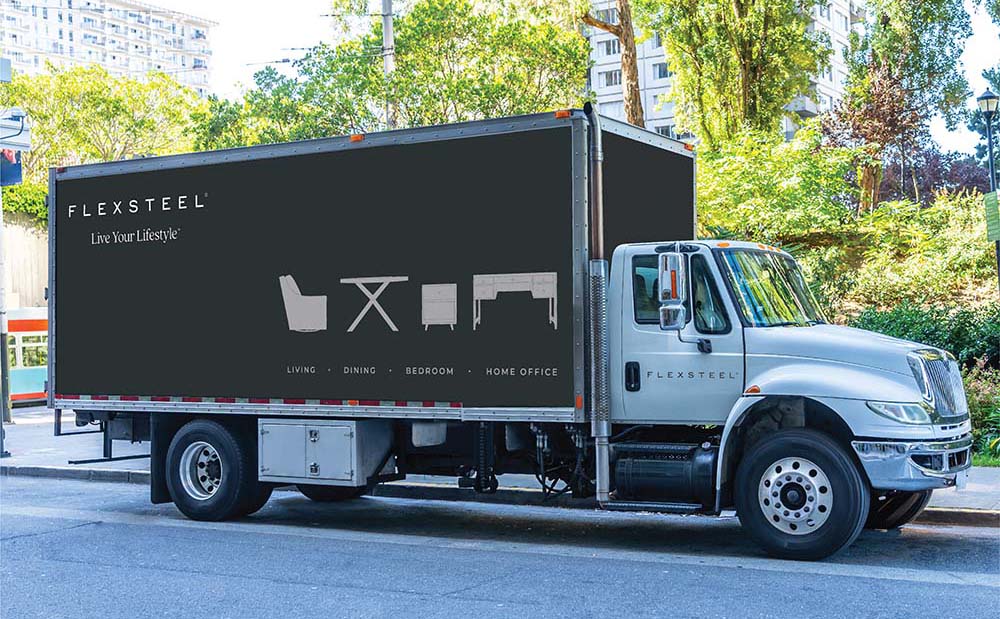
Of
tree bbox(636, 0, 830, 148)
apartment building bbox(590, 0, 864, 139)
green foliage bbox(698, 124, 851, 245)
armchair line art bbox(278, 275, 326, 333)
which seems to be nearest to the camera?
armchair line art bbox(278, 275, 326, 333)

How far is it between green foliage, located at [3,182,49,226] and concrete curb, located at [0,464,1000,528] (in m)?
30.2

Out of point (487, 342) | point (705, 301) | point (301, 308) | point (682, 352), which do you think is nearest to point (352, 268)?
point (301, 308)

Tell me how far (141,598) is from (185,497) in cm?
380

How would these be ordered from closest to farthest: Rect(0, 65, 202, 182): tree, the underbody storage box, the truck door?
the truck door
the underbody storage box
Rect(0, 65, 202, 182): tree

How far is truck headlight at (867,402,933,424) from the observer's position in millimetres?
8836

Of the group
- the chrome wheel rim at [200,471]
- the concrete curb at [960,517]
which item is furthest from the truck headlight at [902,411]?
the chrome wheel rim at [200,471]

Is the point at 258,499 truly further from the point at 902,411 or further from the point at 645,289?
the point at 902,411

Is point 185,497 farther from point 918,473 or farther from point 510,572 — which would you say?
point 918,473

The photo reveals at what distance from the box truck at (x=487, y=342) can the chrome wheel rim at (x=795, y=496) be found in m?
0.02

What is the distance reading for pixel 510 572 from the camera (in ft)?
29.2

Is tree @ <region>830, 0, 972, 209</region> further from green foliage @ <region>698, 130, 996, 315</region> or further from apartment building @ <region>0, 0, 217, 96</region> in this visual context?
apartment building @ <region>0, 0, 217, 96</region>

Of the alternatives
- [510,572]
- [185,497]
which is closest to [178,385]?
[185,497]

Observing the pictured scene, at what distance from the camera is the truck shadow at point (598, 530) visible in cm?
941

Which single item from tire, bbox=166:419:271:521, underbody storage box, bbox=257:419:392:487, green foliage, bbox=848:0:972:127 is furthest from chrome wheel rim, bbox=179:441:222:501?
green foliage, bbox=848:0:972:127
